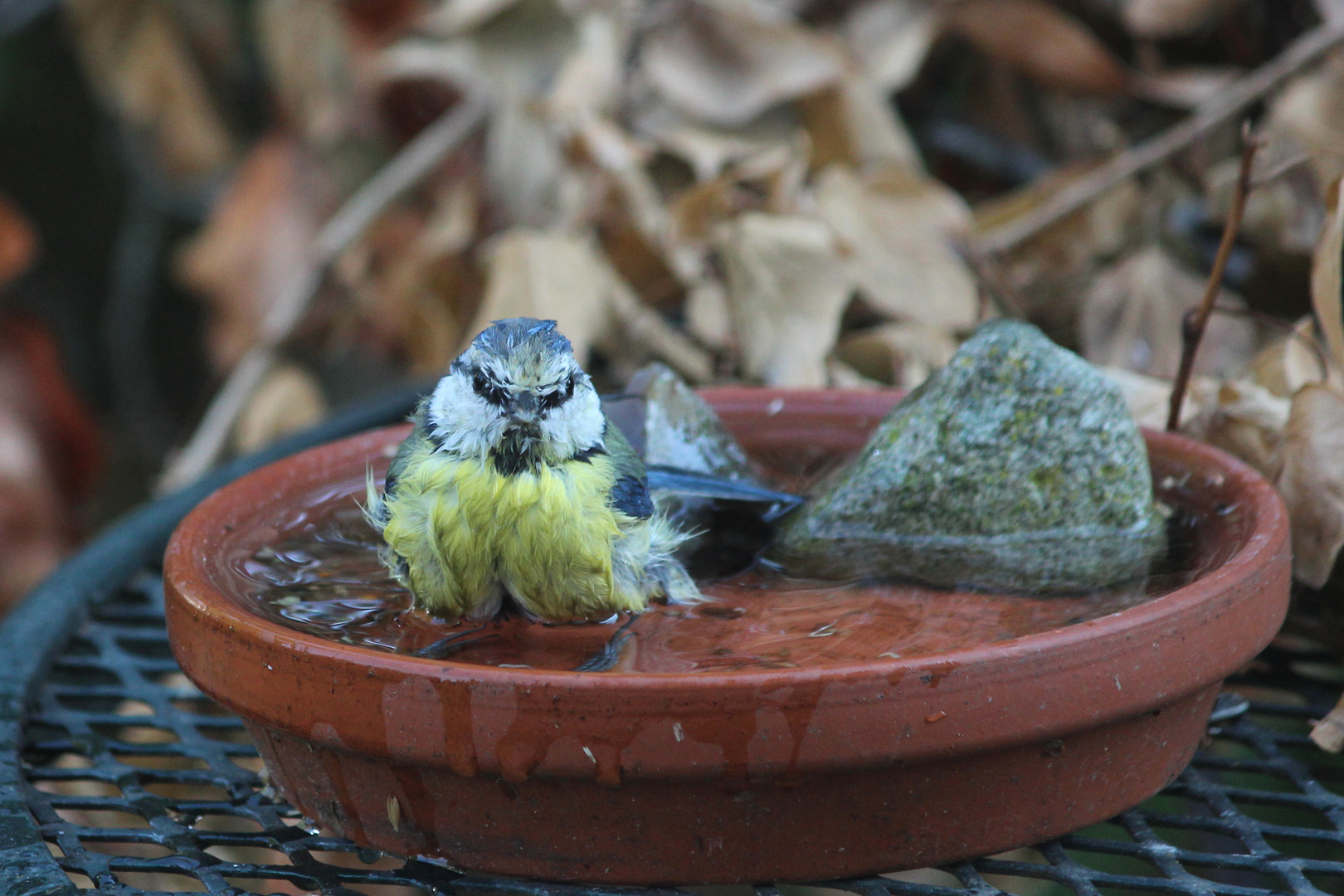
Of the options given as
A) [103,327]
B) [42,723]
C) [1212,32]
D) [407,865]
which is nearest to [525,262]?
[42,723]

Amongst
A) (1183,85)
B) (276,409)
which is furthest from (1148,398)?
(276,409)

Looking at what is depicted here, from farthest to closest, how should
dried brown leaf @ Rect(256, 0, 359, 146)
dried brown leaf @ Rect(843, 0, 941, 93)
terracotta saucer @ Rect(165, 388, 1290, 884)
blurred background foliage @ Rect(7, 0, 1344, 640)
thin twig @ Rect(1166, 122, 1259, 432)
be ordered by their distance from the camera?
dried brown leaf @ Rect(256, 0, 359, 146)
dried brown leaf @ Rect(843, 0, 941, 93)
blurred background foliage @ Rect(7, 0, 1344, 640)
thin twig @ Rect(1166, 122, 1259, 432)
terracotta saucer @ Rect(165, 388, 1290, 884)

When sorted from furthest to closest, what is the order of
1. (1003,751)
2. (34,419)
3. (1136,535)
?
(34,419), (1136,535), (1003,751)

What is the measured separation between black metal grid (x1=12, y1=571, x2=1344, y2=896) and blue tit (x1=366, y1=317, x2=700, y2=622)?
0.39m

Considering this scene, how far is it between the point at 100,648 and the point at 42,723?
0.72ft

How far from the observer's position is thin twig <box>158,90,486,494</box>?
3.52 metres

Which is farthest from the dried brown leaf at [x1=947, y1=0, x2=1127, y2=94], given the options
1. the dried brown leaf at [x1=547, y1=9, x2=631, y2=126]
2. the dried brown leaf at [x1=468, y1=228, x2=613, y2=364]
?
the dried brown leaf at [x1=468, y1=228, x2=613, y2=364]

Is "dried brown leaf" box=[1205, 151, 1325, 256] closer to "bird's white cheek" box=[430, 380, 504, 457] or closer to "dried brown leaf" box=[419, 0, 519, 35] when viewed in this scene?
"bird's white cheek" box=[430, 380, 504, 457]

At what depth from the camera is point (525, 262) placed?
3.10 metres

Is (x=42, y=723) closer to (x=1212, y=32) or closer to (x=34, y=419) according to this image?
(x=34, y=419)

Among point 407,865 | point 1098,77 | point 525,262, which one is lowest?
point 407,865

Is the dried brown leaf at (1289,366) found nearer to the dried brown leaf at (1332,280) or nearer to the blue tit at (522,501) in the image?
the dried brown leaf at (1332,280)

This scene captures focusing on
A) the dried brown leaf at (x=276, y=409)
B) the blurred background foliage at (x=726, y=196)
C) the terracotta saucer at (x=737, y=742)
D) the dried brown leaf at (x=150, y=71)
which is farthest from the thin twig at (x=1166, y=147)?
the dried brown leaf at (x=150, y=71)

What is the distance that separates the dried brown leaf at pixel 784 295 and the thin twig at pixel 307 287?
4.19ft
